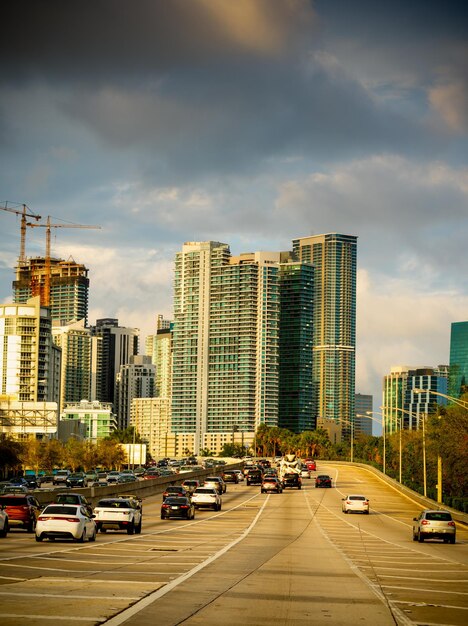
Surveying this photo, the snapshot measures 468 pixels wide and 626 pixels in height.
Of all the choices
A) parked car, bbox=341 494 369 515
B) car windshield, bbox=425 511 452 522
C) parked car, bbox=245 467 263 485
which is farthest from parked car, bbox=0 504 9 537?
parked car, bbox=245 467 263 485

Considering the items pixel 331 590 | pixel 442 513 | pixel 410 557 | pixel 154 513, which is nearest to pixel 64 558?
pixel 331 590

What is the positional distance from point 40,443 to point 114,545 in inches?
5523

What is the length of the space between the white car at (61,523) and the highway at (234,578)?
0.46 metres

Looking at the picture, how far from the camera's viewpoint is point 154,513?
66.5 m

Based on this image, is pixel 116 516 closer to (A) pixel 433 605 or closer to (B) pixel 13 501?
(B) pixel 13 501

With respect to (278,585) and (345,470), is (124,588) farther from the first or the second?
(345,470)

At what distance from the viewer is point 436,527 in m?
45.2

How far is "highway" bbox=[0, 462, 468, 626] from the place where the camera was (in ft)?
57.2

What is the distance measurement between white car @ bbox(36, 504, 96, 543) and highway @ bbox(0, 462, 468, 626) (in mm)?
462

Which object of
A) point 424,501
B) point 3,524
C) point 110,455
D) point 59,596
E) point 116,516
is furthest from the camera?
point 110,455

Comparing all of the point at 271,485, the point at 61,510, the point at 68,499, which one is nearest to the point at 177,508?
the point at 68,499

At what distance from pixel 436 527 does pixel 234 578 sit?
22770 millimetres

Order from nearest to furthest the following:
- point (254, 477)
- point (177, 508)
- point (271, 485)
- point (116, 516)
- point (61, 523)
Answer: point (61, 523) < point (116, 516) < point (177, 508) < point (271, 485) < point (254, 477)

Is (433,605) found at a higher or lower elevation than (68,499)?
higher
